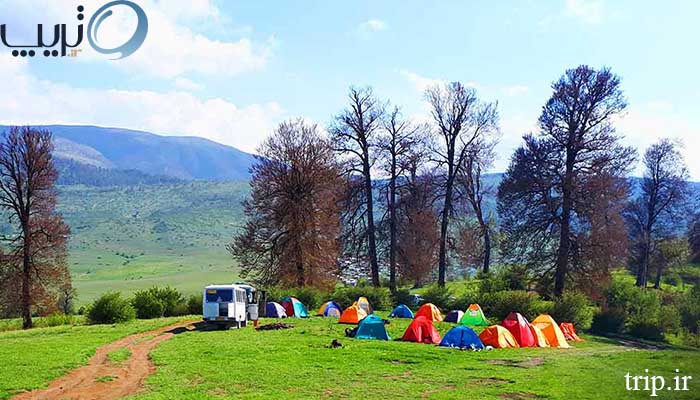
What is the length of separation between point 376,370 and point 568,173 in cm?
1891

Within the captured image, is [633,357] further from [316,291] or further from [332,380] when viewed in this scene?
[316,291]

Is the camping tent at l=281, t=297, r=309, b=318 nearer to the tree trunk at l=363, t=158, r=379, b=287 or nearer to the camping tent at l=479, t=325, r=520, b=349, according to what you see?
the tree trunk at l=363, t=158, r=379, b=287

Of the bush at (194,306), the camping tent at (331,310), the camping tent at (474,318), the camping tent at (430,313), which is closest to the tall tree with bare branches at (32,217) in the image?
the bush at (194,306)

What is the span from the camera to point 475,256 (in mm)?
47094

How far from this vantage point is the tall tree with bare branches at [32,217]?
33719 millimetres

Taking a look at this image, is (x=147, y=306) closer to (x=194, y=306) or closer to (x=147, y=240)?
(x=194, y=306)

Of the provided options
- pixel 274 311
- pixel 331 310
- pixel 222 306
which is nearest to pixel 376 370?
pixel 222 306

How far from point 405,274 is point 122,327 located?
20.3 metres

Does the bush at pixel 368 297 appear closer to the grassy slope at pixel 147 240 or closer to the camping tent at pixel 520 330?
the camping tent at pixel 520 330

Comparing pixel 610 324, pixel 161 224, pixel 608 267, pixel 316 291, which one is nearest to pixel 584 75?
pixel 608 267

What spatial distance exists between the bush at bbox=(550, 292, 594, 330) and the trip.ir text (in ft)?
41.9

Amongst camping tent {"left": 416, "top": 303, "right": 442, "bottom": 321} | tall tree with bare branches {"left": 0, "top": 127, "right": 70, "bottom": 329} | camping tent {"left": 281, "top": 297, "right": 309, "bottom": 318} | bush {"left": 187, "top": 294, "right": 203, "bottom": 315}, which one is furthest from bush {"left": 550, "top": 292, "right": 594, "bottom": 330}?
tall tree with bare branches {"left": 0, "top": 127, "right": 70, "bottom": 329}

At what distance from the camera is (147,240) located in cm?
15950

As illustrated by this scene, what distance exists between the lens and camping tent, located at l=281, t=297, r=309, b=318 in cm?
3478
